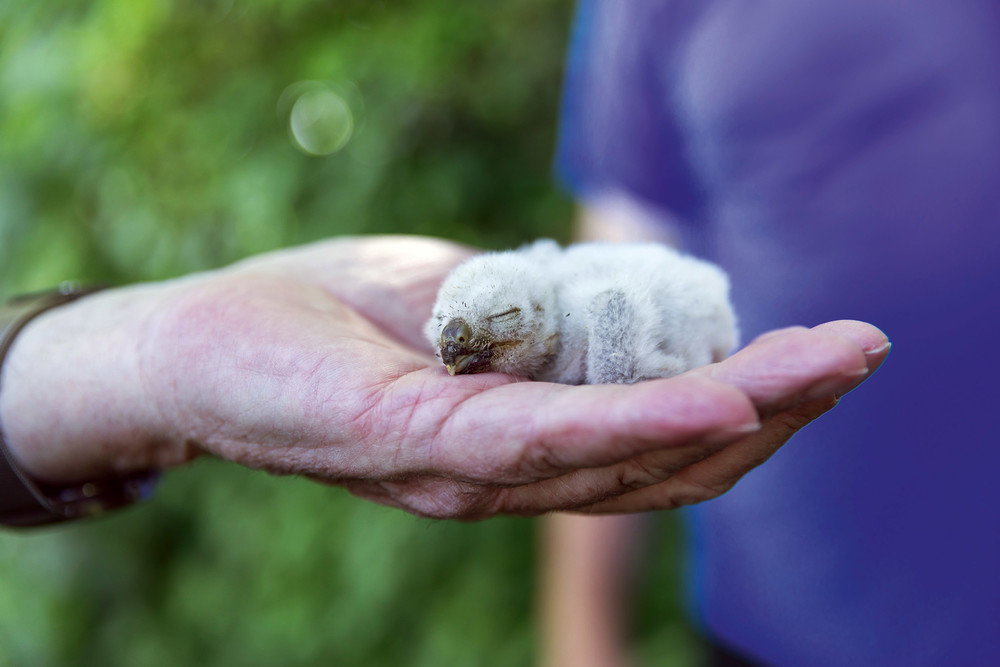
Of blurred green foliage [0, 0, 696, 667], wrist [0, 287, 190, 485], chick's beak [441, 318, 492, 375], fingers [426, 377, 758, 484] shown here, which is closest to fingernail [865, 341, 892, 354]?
fingers [426, 377, 758, 484]

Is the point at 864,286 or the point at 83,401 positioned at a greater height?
the point at 864,286

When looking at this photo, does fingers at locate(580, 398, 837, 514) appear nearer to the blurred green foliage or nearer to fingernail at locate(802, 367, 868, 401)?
fingernail at locate(802, 367, 868, 401)

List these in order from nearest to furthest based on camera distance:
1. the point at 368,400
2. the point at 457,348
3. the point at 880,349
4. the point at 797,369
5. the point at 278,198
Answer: the point at 797,369, the point at 880,349, the point at 368,400, the point at 457,348, the point at 278,198

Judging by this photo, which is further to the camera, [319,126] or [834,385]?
[319,126]

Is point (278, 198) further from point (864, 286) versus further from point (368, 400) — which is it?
point (864, 286)

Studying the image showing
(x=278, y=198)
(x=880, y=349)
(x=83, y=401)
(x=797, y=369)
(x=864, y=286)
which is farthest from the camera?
(x=278, y=198)

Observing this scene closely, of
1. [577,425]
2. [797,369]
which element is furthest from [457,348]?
[797,369]

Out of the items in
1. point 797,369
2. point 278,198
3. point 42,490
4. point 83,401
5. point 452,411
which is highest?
point 278,198
